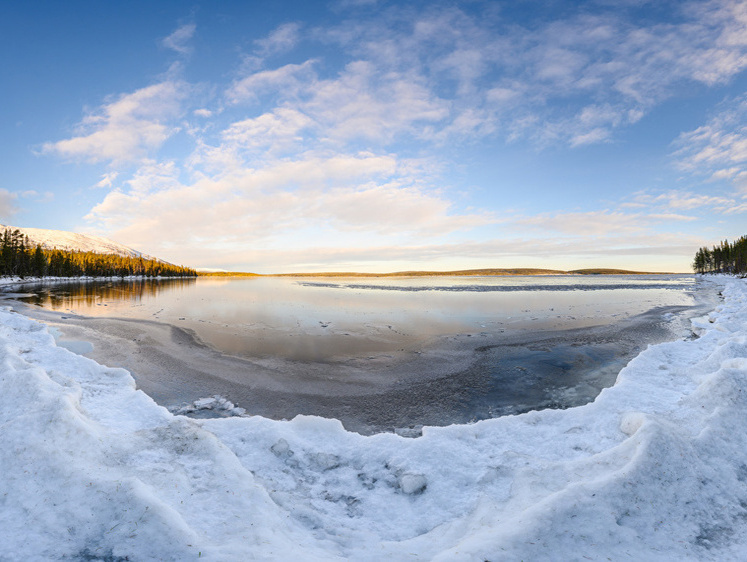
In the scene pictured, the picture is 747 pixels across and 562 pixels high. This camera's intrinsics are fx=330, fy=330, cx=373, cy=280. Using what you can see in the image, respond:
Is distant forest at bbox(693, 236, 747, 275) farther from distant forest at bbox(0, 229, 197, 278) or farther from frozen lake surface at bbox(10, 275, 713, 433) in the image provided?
distant forest at bbox(0, 229, 197, 278)

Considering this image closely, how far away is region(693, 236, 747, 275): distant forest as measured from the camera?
3872 inches

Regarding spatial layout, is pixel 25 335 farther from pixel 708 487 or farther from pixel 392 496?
pixel 708 487

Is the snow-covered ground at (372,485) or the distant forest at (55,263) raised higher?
the distant forest at (55,263)

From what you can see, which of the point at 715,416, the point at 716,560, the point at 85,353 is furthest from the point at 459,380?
the point at 85,353

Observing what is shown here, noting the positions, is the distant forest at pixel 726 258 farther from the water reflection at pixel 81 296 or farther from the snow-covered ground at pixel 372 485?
the water reflection at pixel 81 296

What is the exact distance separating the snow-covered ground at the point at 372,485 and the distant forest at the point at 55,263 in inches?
4716

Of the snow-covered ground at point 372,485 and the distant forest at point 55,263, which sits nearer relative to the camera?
the snow-covered ground at point 372,485

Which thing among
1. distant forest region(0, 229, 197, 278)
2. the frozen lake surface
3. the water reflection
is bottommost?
the frozen lake surface

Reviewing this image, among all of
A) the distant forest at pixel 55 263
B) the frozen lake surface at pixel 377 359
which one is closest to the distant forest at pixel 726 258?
the frozen lake surface at pixel 377 359

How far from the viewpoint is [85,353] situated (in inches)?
626

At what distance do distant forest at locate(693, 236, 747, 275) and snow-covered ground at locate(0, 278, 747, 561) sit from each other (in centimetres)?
13569

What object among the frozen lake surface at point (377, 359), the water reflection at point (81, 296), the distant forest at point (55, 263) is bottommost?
the frozen lake surface at point (377, 359)

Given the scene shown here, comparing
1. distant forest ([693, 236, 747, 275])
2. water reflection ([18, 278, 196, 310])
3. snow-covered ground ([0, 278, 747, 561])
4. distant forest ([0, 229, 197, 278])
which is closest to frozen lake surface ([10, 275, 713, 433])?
snow-covered ground ([0, 278, 747, 561])

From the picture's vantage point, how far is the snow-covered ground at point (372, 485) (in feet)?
12.7
